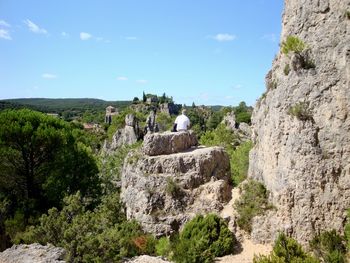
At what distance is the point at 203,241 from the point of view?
17953 mm

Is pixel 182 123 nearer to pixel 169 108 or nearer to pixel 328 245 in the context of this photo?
pixel 328 245

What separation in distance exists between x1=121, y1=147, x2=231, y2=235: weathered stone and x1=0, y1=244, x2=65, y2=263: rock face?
5587 mm

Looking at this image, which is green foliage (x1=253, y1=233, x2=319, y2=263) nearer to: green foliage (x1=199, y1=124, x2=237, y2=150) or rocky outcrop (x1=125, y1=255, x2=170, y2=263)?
rocky outcrop (x1=125, y1=255, x2=170, y2=263)

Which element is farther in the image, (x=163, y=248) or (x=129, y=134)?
(x=129, y=134)

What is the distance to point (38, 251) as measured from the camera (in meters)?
16.8

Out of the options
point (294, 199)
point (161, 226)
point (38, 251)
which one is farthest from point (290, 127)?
point (38, 251)

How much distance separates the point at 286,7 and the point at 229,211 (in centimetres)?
1193

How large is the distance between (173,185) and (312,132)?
26.4 feet

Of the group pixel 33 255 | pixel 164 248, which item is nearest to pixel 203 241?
pixel 164 248

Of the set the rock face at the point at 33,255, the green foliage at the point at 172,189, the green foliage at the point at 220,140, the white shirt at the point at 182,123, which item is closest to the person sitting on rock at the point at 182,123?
the white shirt at the point at 182,123

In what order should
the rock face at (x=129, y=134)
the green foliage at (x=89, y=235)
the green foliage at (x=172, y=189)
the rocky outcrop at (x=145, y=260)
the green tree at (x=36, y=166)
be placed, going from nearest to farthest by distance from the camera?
the green foliage at (x=89, y=235), the rocky outcrop at (x=145, y=260), the green foliage at (x=172, y=189), the green tree at (x=36, y=166), the rock face at (x=129, y=134)

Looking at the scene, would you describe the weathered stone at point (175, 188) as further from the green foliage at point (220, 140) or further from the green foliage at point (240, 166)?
the green foliage at point (220, 140)

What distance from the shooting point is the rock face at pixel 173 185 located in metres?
21.0

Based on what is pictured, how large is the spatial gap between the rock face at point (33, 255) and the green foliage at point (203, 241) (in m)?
5.42
